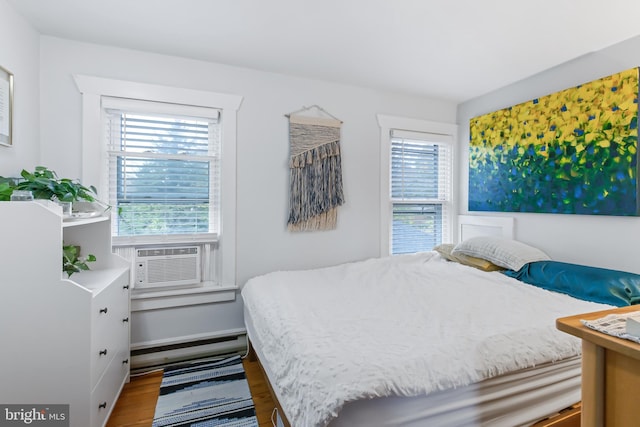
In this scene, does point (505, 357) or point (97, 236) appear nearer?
point (505, 357)

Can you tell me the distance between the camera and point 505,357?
123cm

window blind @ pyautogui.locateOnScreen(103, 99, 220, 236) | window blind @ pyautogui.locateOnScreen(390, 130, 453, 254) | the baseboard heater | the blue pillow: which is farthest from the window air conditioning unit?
the blue pillow

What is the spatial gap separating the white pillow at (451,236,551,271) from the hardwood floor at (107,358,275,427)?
198cm

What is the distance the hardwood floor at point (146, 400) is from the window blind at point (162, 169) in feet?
3.45

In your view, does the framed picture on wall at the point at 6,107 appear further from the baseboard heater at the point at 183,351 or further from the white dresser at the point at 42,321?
the baseboard heater at the point at 183,351

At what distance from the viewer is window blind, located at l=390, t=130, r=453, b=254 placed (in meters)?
3.21

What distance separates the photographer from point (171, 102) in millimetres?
2357

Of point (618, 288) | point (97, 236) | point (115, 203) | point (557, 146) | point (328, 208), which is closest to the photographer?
point (618, 288)

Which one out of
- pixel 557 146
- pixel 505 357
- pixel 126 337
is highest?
pixel 557 146

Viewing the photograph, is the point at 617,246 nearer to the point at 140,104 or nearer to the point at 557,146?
the point at 557,146

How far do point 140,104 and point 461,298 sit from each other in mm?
2602

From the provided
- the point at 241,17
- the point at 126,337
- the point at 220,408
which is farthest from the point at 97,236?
the point at 241,17

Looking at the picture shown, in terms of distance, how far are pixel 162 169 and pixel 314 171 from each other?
124 cm

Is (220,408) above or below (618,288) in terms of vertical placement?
A: below
